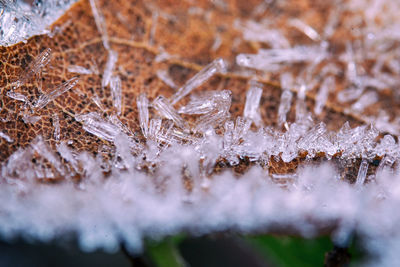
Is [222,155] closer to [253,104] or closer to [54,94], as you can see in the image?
[253,104]

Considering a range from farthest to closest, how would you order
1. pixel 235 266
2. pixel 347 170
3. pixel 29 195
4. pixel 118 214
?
pixel 235 266 → pixel 118 214 → pixel 29 195 → pixel 347 170

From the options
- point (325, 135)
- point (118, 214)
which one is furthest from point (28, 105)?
point (325, 135)

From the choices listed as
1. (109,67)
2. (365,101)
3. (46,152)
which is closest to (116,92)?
(109,67)

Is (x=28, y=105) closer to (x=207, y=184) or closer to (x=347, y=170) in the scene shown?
(x=207, y=184)

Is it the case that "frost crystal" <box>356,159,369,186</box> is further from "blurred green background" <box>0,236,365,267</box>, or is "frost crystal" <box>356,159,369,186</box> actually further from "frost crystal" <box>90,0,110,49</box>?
"frost crystal" <box>90,0,110,49</box>

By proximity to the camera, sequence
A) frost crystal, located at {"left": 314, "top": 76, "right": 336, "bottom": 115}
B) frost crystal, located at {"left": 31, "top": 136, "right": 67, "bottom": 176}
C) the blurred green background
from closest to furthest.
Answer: frost crystal, located at {"left": 31, "top": 136, "right": 67, "bottom": 176}, frost crystal, located at {"left": 314, "top": 76, "right": 336, "bottom": 115}, the blurred green background

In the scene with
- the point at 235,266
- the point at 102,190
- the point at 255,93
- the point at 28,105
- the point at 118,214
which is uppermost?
the point at 255,93

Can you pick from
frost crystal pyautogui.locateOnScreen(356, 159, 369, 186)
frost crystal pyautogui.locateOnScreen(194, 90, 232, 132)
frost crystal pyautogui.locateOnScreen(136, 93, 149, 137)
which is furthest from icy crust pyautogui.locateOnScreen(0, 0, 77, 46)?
frost crystal pyautogui.locateOnScreen(356, 159, 369, 186)
